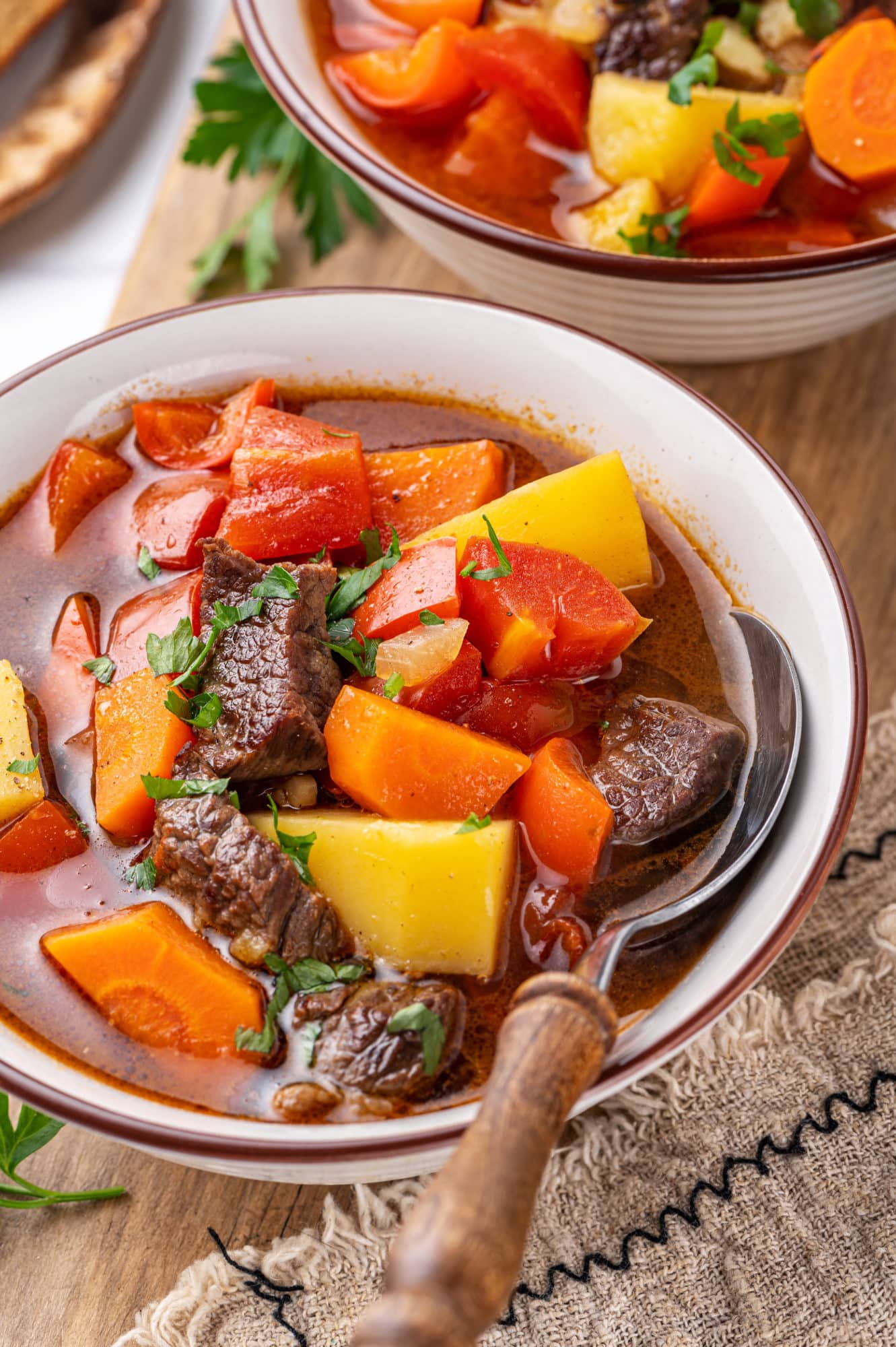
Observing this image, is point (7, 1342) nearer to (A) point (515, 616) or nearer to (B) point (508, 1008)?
(B) point (508, 1008)

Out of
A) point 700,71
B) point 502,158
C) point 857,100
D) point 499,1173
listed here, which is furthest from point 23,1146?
point 857,100

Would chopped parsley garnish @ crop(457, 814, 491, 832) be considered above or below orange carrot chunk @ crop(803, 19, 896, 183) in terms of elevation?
below

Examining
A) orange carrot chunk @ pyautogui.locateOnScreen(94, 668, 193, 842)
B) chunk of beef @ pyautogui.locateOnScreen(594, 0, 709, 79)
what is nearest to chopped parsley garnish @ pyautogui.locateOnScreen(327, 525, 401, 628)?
orange carrot chunk @ pyautogui.locateOnScreen(94, 668, 193, 842)

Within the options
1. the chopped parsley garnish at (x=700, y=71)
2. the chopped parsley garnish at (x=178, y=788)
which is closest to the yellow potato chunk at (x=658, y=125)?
the chopped parsley garnish at (x=700, y=71)

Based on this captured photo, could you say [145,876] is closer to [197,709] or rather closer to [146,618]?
[197,709]

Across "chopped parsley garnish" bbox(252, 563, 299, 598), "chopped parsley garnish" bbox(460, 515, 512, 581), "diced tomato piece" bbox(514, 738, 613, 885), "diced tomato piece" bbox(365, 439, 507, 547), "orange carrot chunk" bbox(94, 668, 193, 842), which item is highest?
"chopped parsley garnish" bbox(252, 563, 299, 598)

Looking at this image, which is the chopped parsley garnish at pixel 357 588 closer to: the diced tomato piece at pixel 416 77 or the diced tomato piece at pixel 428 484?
the diced tomato piece at pixel 428 484

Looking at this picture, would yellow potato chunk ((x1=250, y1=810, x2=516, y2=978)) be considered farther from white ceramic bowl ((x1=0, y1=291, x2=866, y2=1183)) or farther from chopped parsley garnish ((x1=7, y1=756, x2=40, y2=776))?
chopped parsley garnish ((x1=7, y1=756, x2=40, y2=776))
